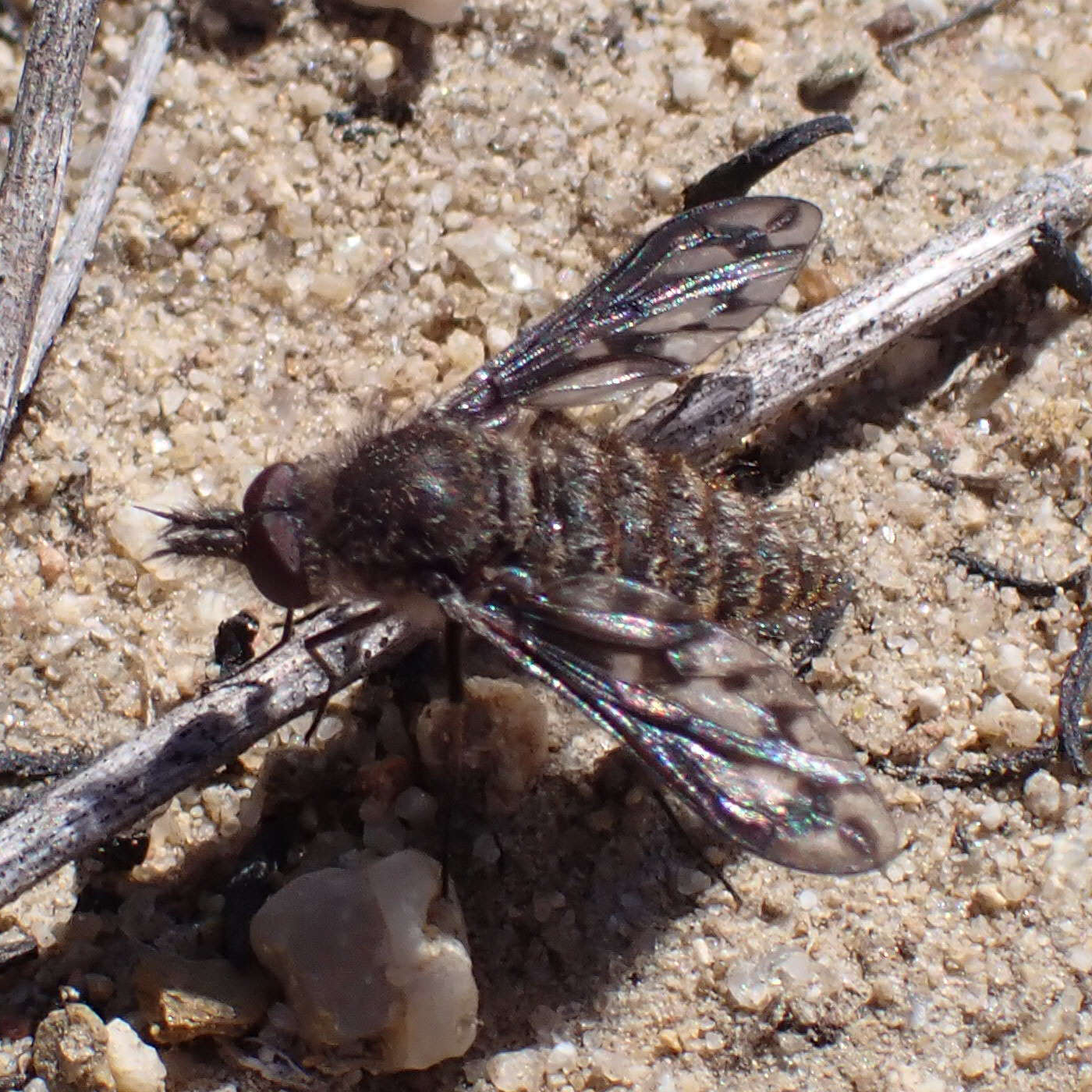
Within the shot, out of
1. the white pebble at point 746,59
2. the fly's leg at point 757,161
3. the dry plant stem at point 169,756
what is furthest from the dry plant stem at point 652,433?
the white pebble at point 746,59

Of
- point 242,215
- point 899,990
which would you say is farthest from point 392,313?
point 899,990

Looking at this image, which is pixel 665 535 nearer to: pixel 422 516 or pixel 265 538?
pixel 422 516

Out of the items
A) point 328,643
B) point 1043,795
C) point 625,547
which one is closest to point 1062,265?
point 1043,795

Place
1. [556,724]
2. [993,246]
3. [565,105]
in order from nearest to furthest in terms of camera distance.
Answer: [556,724]
[993,246]
[565,105]

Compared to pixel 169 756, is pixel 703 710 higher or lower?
lower

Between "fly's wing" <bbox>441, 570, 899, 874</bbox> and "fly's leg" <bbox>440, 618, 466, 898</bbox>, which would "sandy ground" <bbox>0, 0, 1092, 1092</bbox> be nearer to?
"fly's leg" <bbox>440, 618, 466, 898</bbox>

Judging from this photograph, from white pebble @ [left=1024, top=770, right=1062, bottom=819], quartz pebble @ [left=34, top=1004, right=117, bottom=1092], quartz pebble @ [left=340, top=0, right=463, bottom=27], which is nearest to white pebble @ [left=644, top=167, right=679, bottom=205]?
quartz pebble @ [left=340, top=0, right=463, bottom=27]

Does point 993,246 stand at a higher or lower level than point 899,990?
higher

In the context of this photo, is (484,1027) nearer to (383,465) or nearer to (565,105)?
(383,465)
